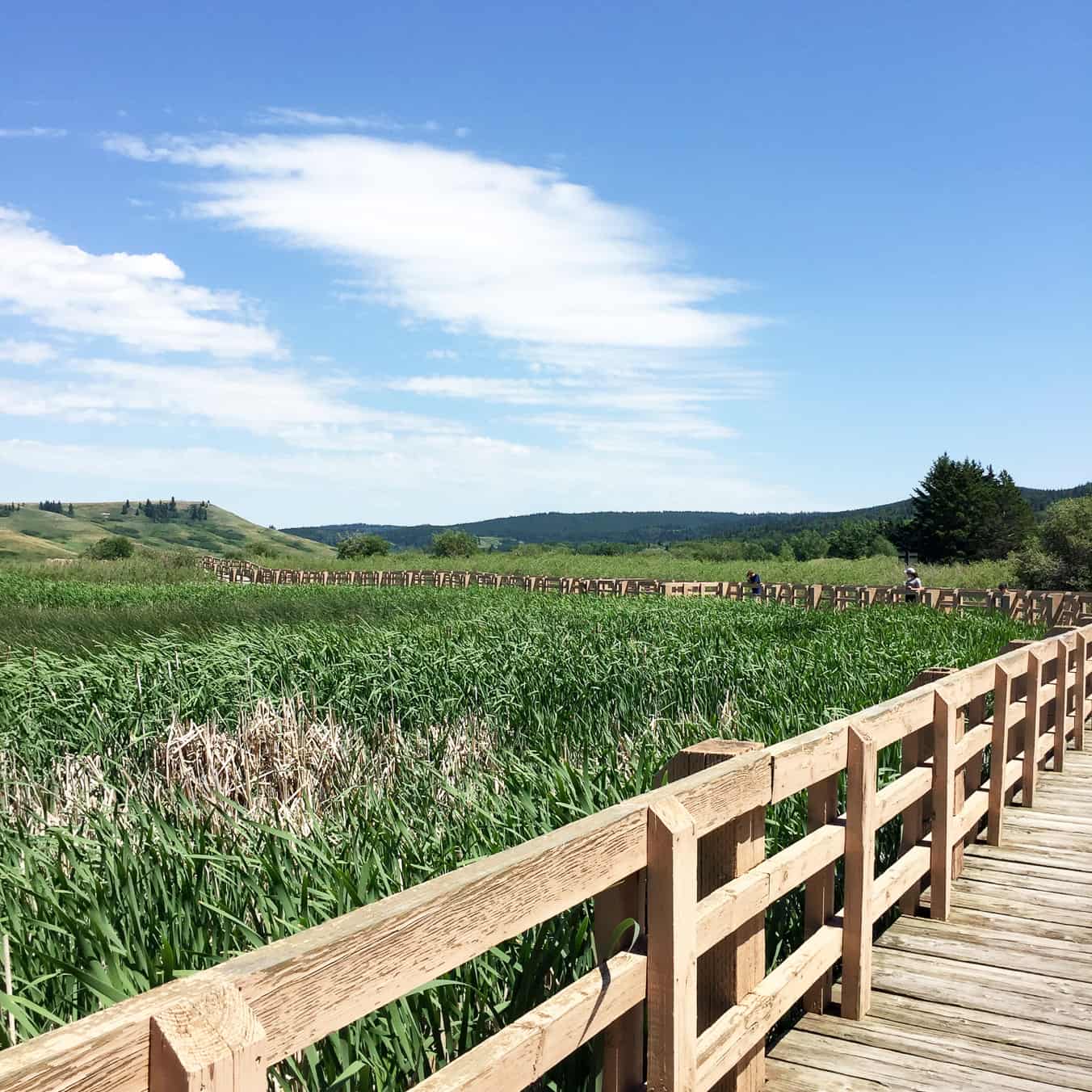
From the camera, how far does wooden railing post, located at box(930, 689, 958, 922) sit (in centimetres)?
552

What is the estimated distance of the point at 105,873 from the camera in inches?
192

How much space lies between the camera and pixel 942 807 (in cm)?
555

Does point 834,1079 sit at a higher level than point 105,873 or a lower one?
lower

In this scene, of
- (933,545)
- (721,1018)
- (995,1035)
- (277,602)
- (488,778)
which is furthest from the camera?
(933,545)

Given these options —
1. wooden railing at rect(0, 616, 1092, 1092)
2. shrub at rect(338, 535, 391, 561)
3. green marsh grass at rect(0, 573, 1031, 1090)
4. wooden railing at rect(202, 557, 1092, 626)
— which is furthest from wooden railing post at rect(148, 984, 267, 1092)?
shrub at rect(338, 535, 391, 561)

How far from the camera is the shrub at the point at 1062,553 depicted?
1796 inches

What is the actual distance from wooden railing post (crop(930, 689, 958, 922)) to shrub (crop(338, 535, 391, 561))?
105733 mm

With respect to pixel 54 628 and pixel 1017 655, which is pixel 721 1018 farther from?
pixel 54 628

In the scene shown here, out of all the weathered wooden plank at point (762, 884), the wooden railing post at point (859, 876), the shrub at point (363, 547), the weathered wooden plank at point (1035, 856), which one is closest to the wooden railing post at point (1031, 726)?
the weathered wooden plank at point (1035, 856)

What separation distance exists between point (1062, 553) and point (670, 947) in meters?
50.4

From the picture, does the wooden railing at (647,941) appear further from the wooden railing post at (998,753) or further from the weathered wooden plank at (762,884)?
the wooden railing post at (998,753)

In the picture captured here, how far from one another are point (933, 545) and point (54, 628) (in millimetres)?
84362

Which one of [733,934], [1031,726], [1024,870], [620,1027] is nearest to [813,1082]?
[733,934]

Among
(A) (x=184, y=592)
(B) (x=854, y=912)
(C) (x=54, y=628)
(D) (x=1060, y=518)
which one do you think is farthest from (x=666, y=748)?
(D) (x=1060, y=518)
